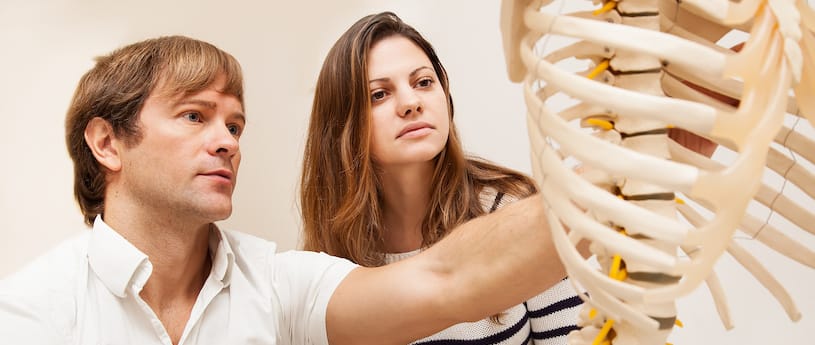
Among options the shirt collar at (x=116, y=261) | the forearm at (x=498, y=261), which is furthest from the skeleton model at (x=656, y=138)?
the shirt collar at (x=116, y=261)

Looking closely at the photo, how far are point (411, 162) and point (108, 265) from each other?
74 cm

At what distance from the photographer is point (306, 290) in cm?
150

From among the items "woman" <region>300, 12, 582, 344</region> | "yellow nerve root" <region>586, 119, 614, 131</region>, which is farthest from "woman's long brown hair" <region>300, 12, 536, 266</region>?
"yellow nerve root" <region>586, 119, 614, 131</region>

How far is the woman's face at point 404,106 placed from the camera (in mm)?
1788

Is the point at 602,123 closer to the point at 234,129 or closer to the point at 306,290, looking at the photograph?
the point at 306,290

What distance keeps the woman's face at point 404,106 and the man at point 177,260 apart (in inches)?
14.5

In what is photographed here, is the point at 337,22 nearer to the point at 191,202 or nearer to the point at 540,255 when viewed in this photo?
the point at 191,202

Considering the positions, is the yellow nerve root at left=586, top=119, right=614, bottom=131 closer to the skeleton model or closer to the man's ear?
the skeleton model

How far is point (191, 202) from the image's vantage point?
1.44 m

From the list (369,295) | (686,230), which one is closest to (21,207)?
(369,295)

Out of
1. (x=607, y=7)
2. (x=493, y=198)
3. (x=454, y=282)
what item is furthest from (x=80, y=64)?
(x=607, y=7)

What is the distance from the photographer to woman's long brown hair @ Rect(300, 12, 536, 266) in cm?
188

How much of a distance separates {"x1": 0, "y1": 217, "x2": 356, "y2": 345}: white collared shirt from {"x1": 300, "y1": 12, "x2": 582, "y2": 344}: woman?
1.15 feet

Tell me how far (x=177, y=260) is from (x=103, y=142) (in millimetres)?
315
